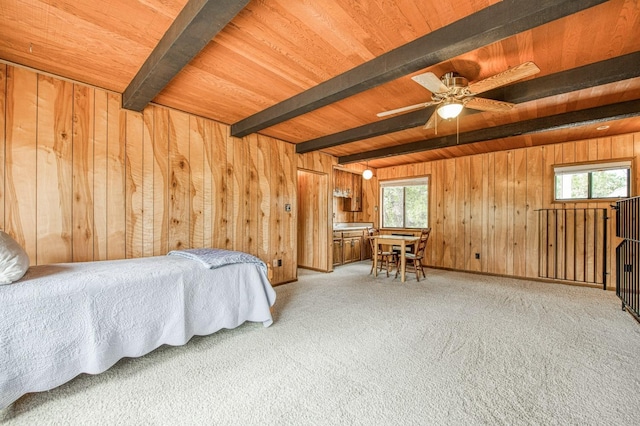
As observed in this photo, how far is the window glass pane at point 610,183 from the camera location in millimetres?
4320

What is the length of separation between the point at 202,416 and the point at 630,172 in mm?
6507

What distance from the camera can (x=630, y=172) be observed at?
14.0ft

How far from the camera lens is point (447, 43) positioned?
1794 millimetres

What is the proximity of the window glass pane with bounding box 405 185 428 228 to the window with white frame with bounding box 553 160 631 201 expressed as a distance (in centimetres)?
244

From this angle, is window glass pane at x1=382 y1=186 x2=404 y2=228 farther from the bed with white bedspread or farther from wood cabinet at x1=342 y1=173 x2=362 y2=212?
the bed with white bedspread

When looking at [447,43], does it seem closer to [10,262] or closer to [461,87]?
[461,87]

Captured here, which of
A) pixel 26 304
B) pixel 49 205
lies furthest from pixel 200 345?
pixel 49 205

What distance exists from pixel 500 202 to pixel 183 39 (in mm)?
5846

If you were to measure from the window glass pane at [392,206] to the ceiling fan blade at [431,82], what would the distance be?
4759 millimetres

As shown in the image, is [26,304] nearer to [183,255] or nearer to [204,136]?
[183,255]

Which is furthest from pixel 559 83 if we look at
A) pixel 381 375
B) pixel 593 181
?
pixel 593 181

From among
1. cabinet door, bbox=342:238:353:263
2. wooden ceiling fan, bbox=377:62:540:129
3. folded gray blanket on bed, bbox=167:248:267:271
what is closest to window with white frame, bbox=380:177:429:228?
cabinet door, bbox=342:238:353:263

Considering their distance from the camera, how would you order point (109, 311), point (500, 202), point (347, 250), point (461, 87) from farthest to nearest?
1. point (347, 250)
2. point (500, 202)
3. point (461, 87)
4. point (109, 311)

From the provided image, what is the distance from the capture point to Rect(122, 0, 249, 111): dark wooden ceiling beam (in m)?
1.52
